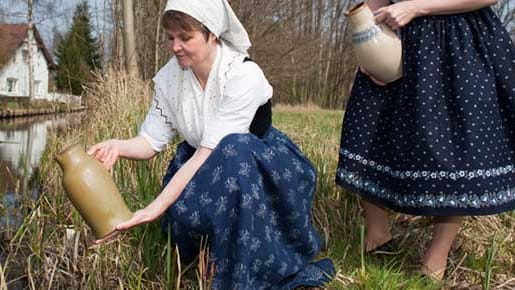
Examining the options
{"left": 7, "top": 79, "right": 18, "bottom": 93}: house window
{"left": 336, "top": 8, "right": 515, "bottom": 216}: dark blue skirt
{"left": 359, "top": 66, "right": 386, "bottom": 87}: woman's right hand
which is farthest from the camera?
{"left": 7, "top": 79, "right": 18, "bottom": 93}: house window

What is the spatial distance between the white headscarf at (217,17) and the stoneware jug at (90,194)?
536 millimetres

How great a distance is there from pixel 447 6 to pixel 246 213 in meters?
0.99

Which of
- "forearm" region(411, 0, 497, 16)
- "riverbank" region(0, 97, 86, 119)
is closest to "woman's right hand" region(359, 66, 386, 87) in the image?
"forearm" region(411, 0, 497, 16)

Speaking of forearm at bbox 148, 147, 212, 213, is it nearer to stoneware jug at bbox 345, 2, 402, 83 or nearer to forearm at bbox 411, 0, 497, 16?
stoneware jug at bbox 345, 2, 402, 83

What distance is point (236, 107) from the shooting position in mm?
1892

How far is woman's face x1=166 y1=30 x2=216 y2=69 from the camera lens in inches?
73.2

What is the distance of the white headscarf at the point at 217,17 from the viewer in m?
1.82

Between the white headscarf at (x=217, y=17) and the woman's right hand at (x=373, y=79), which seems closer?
the white headscarf at (x=217, y=17)

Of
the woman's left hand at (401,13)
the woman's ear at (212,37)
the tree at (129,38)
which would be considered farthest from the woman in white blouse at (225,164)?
the tree at (129,38)

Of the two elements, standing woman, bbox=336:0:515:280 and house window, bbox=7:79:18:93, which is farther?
house window, bbox=7:79:18:93

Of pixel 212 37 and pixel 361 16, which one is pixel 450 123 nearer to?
pixel 361 16

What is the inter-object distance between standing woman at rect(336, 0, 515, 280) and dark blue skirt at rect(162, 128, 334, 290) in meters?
0.36

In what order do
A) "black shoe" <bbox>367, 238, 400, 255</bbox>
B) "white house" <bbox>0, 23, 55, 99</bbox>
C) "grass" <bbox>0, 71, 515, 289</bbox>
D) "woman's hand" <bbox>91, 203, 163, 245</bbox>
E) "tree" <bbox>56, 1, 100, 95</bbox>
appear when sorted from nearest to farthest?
1. "woman's hand" <bbox>91, 203, 163, 245</bbox>
2. "grass" <bbox>0, 71, 515, 289</bbox>
3. "black shoe" <bbox>367, 238, 400, 255</bbox>
4. "tree" <bbox>56, 1, 100, 95</bbox>
5. "white house" <bbox>0, 23, 55, 99</bbox>

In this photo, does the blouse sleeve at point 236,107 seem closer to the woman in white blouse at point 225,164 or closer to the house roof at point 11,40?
the woman in white blouse at point 225,164
